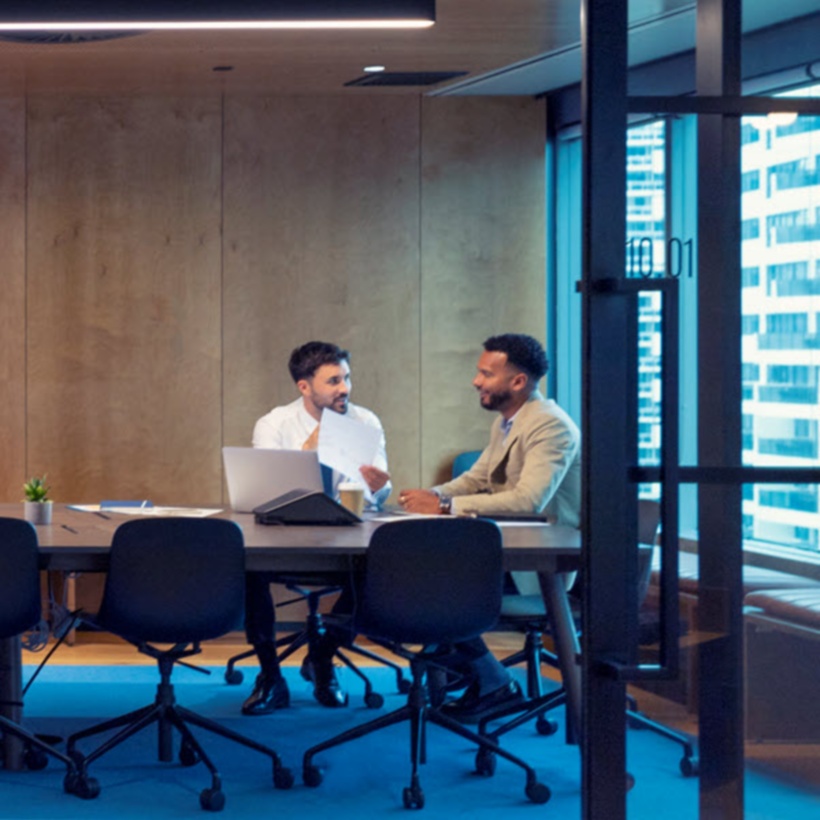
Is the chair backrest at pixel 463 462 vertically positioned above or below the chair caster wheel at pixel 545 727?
above

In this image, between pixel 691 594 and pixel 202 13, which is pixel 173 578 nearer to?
pixel 202 13

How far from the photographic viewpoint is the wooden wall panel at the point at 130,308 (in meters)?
8.55

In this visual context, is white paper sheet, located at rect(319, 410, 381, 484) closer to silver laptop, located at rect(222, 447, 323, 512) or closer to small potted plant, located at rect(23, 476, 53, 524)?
silver laptop, located at rect(222, 447, 323, 512)

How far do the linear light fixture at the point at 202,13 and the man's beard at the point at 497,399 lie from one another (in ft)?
5.25

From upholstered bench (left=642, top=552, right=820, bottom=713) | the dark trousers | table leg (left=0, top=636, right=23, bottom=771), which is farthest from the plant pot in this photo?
upholstered bench (left=642, top=552, right=820, bottom=713)

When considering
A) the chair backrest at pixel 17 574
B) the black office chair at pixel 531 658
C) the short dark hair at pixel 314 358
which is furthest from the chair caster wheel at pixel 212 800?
the short dark hair at pixel 314 358

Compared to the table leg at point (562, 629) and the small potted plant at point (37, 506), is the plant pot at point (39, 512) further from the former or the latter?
the table leg at point (562, 629)

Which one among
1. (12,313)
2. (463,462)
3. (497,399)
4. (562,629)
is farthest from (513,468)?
(12,313)

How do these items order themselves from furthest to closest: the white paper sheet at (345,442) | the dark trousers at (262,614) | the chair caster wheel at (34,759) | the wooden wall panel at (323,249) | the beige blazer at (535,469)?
the wooden wall panel at (323,249) < the dark trousers at (262,614) < the beige blazer at (535,469) < the white paper sheet at (345,442) < the chair caster wheel at (34,759)

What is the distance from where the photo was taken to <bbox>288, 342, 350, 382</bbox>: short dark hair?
262 inches

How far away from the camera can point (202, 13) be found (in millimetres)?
5430

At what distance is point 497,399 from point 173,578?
5.91ft

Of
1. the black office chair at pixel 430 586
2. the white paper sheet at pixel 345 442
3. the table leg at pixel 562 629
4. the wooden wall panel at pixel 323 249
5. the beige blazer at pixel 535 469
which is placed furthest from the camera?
Answer: the wooden wall panel at pixel 323 249

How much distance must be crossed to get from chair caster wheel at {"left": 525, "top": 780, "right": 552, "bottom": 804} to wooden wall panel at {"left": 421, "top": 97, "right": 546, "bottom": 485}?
397 cm
